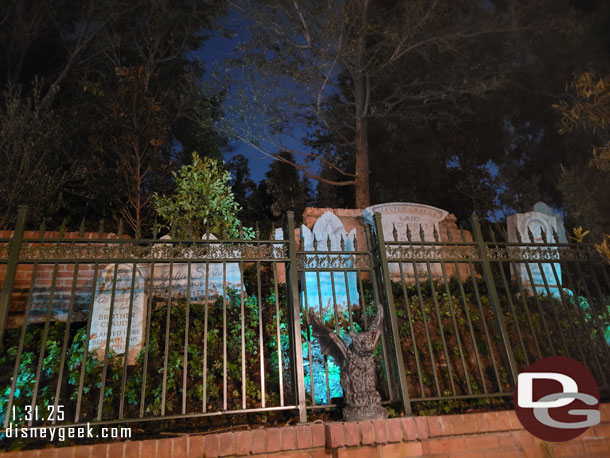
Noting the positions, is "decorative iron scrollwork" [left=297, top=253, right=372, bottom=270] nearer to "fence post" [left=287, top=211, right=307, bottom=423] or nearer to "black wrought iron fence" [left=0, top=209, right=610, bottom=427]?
"black wrought iron fence" [left=0, top=209, right=610, bottom=427]

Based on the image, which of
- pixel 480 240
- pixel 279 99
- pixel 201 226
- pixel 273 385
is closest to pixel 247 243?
pixel 273 385

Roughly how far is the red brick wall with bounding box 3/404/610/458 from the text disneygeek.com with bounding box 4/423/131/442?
1.54 ft

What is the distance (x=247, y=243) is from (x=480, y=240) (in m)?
2.69

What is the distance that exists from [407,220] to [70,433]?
6.84m

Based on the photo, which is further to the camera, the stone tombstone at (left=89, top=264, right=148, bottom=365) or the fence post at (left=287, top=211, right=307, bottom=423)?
the stone tombstone at (left=89, top=264, right=148, bottom=365)

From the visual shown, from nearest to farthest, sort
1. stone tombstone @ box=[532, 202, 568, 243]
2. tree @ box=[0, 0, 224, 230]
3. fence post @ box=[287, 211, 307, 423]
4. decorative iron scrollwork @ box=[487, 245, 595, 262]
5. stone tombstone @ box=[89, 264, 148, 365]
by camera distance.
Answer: fence post @ box=[287, 211, 307, 423] < decorative iron scrollwork @ box=[487, 245, 595, 262] < stone tombstone @ box=[89, 264, 148, 365] < stone tombstone @ box=[532, 202, 568, 243] < tree @ box=[0, 0, 224, 230]

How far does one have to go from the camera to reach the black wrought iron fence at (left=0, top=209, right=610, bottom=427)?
3.39 m

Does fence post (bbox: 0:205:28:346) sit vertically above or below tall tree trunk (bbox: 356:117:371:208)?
below

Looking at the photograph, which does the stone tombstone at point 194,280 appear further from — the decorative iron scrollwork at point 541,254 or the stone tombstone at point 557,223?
the stone tombstone at point 557,223

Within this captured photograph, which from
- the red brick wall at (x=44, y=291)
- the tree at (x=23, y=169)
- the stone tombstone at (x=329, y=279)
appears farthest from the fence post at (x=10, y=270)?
the tree at (x=23, y=169)

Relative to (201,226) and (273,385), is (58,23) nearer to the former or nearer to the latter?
(201,226)

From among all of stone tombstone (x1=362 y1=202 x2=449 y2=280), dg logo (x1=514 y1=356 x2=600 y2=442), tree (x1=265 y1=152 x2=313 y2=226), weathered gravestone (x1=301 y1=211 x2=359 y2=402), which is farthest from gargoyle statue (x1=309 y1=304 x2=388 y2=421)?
tree (x1=265 y1=152 x2=313 y2=226)

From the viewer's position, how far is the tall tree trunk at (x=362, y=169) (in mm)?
10023

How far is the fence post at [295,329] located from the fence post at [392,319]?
0.91m
